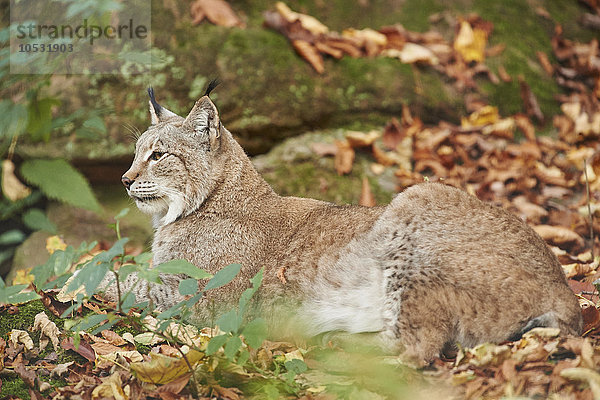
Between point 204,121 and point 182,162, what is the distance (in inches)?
13.7

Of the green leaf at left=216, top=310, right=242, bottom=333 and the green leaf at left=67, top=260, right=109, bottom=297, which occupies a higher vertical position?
the green leaf at left=67, top=260, right=109, bottom=297

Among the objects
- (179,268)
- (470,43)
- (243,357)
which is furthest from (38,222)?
(470,43)

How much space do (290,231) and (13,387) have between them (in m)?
2.06

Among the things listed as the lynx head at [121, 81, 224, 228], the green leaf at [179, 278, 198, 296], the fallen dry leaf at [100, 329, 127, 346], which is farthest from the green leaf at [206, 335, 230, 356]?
the lynx head at [121, 81, 224, 228]

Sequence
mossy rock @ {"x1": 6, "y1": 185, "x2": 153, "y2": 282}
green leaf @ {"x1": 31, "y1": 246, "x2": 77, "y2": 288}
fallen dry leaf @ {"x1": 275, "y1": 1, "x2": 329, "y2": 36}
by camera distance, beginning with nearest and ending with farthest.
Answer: green leaf @ {"x1": 31, "y1": 246, "x2": 77, "y2": 288} → mossy rock @ {"x1": 6, "y1": 185, "x2": 153, "y2": 282} → fallen dry leaf @ {"x1": 275, "y1": 1, "x2": 329, "y2": 36}

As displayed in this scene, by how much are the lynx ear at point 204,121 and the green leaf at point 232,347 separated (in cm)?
214

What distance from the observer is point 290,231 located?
452 cm

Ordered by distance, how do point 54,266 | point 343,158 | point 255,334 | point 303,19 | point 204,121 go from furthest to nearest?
point 303,19
point 343,158
point 204,121
point 54,266
point 255,334

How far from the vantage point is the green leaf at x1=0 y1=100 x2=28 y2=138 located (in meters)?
1.78

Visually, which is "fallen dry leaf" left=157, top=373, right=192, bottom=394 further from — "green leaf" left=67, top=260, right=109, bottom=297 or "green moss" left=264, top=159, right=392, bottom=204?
"green moss" left=264, top=159, right=392, bottom=204

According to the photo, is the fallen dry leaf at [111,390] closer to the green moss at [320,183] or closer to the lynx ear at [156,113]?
the lynx ear at [156,113]

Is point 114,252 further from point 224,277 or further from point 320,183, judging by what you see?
point 320,183

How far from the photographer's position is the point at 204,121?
4582 millimetres

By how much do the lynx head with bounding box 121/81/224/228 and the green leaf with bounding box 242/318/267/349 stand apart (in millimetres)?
1917
